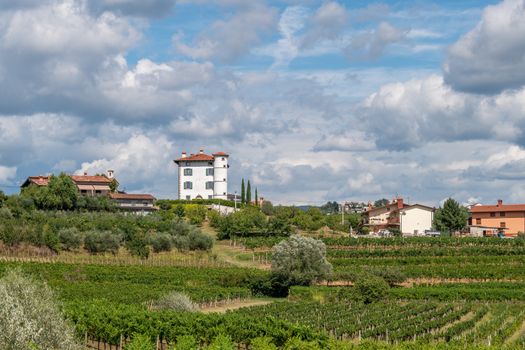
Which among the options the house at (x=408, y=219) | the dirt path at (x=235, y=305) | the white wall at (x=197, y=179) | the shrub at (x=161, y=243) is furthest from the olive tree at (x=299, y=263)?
the white wall at (x=197, y=179)

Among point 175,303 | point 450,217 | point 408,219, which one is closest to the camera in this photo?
point 175,303

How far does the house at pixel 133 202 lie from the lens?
113 m

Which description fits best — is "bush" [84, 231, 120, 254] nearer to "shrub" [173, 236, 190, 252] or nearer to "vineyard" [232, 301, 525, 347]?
"shrub" [173, 236, 190, 252]

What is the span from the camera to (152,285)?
63.4 metres

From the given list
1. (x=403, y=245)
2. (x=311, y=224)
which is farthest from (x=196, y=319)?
(x=311, y=224)

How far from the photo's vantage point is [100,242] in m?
81.0

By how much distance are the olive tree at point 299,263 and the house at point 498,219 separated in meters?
52.7

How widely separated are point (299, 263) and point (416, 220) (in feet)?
183

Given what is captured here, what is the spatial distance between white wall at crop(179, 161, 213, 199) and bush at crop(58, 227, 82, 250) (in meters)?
46.9

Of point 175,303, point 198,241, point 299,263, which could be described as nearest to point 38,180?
point 198,241

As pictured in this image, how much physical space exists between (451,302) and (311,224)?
1883 inches

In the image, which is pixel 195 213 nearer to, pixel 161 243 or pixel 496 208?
pixel 161 243

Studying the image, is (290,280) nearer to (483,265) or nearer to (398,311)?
(398,311)

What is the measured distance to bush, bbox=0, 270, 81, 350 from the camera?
2273cm
